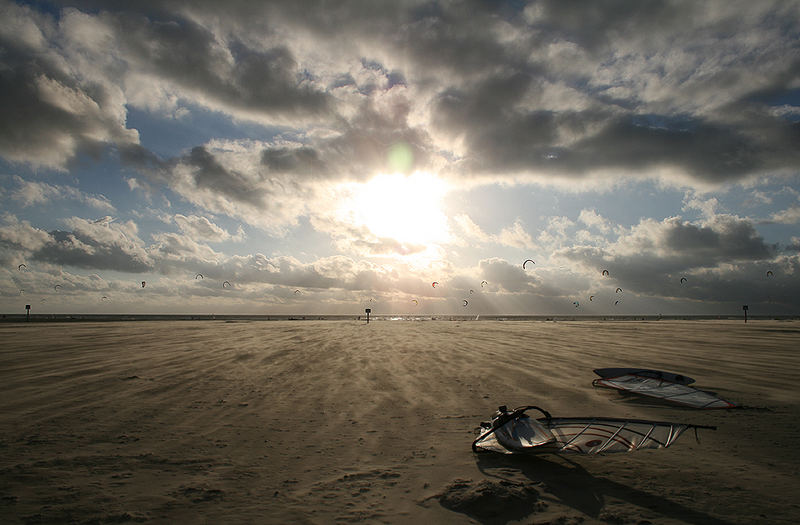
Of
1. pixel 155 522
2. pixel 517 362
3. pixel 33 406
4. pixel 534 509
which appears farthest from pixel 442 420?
pixel 33 406

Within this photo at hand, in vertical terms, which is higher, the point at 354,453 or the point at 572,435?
the point at 572,435

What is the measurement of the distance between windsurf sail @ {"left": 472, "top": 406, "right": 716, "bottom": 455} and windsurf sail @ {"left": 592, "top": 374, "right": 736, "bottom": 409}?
397 cm

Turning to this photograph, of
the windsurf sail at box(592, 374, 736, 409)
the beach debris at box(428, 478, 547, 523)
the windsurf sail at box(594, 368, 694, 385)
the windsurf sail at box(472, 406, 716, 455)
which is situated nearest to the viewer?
the beach debris at box(428, 478, 547, 523)

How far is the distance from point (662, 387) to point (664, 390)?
26 cm

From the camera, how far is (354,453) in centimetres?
552

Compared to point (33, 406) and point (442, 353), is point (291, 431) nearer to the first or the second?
point (33, 406)

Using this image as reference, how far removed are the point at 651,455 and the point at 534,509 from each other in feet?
8.78

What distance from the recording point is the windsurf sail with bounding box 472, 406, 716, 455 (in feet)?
15.0

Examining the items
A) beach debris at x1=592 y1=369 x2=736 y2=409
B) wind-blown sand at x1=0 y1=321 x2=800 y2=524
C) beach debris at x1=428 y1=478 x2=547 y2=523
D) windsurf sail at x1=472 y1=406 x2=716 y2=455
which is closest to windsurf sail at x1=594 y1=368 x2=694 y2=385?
beach debris at x1=592 y1=369 x2=736 y2=409

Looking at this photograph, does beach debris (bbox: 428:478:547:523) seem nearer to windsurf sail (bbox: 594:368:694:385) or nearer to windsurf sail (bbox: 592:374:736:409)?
windsurf sail (bbox: 592:374:736:409)

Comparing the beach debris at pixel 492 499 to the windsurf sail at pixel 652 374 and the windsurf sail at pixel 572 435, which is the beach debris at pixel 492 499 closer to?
the windsurf sail at pixel 572 435

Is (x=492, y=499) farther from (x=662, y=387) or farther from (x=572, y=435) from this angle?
(x=662, y=387)

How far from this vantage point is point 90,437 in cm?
595

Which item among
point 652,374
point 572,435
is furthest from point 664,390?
point 572,435
